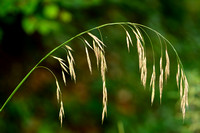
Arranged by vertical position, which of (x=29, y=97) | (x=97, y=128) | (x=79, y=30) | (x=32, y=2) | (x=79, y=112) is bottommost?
(x=97, y=128)

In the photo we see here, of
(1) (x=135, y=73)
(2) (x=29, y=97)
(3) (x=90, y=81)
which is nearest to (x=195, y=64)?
(1) (x=135, y=73)

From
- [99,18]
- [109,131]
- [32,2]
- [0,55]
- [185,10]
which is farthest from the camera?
[185,10]

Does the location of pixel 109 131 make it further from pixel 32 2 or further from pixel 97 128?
pixel 32 2

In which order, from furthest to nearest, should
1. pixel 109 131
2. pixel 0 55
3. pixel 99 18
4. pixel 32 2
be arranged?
pixel 99 18, pixel 109 131, pixel 0 55, pixel 32 2

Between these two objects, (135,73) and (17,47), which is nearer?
(17,47)

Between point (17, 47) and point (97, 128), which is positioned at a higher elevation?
point (17, 47)

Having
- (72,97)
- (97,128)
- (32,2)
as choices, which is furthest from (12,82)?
(32,2)
